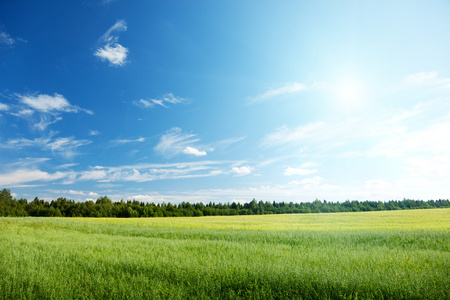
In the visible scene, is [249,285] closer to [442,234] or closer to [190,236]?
[190,236]

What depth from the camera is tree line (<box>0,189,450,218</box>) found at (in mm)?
71812

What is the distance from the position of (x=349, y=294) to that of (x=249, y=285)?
2.13 m

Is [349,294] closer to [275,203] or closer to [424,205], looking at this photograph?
[275,203]

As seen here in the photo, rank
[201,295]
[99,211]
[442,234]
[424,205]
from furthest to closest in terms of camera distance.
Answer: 1. [424,205]
2. [99,211]
3. [442,234]
4. [201,295]

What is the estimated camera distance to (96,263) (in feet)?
25.7

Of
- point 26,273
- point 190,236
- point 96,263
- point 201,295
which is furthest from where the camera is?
point 190,236

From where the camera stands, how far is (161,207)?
79.4 metres

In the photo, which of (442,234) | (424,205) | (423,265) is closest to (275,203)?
(424,205)

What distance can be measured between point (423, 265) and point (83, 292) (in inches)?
385

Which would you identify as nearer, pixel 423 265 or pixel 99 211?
pixel 423 265

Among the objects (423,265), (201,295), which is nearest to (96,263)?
(201,295)

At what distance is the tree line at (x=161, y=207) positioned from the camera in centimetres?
7181

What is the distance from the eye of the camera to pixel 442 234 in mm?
16812

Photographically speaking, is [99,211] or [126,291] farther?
[99,211]
